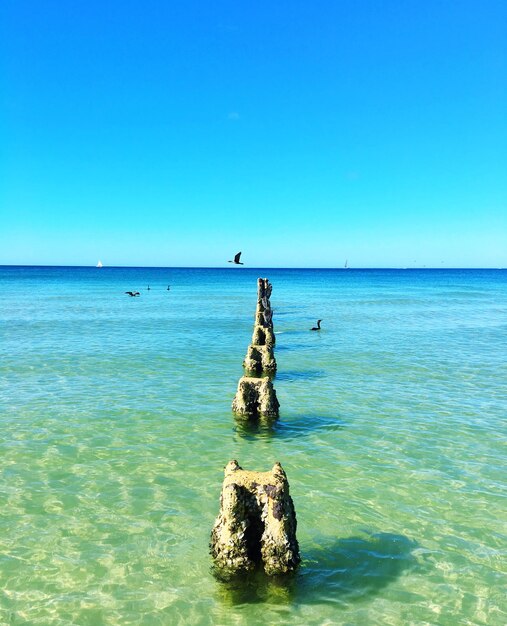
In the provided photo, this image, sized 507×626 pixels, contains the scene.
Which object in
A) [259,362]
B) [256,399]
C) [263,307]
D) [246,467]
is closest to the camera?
[246,467]

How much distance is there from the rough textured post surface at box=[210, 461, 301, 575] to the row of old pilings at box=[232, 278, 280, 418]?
7717 millimetres

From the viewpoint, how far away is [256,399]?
1595cm

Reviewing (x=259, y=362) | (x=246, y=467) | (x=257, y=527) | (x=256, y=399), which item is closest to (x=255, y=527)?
(x=257, y=527)

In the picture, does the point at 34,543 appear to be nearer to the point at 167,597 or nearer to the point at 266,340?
the point at 167,597

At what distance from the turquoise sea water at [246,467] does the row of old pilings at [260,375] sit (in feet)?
1.99

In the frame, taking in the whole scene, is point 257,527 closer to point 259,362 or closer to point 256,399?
point 256,399

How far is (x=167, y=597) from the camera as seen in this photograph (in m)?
7.74

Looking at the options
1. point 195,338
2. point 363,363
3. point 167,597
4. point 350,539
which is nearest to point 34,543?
point 167,597

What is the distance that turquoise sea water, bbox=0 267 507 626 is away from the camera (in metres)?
7.68

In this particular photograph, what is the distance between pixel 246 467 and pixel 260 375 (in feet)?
34.3

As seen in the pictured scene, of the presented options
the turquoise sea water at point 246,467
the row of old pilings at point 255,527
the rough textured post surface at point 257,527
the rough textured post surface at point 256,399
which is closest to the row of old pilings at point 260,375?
the rough textured post surface at point 256,399

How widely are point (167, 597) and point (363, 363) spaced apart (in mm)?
18969

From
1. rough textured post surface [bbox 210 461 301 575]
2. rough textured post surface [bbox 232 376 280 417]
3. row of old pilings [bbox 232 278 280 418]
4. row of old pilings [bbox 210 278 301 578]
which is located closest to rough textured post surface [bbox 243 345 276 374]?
row of old pilings [bbox 232 278 280 418]

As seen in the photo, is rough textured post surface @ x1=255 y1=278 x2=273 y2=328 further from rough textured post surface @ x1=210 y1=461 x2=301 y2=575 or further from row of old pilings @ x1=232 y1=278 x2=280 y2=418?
rough textured post surface @ x1=210 y1=461 x2=301 y2=575
